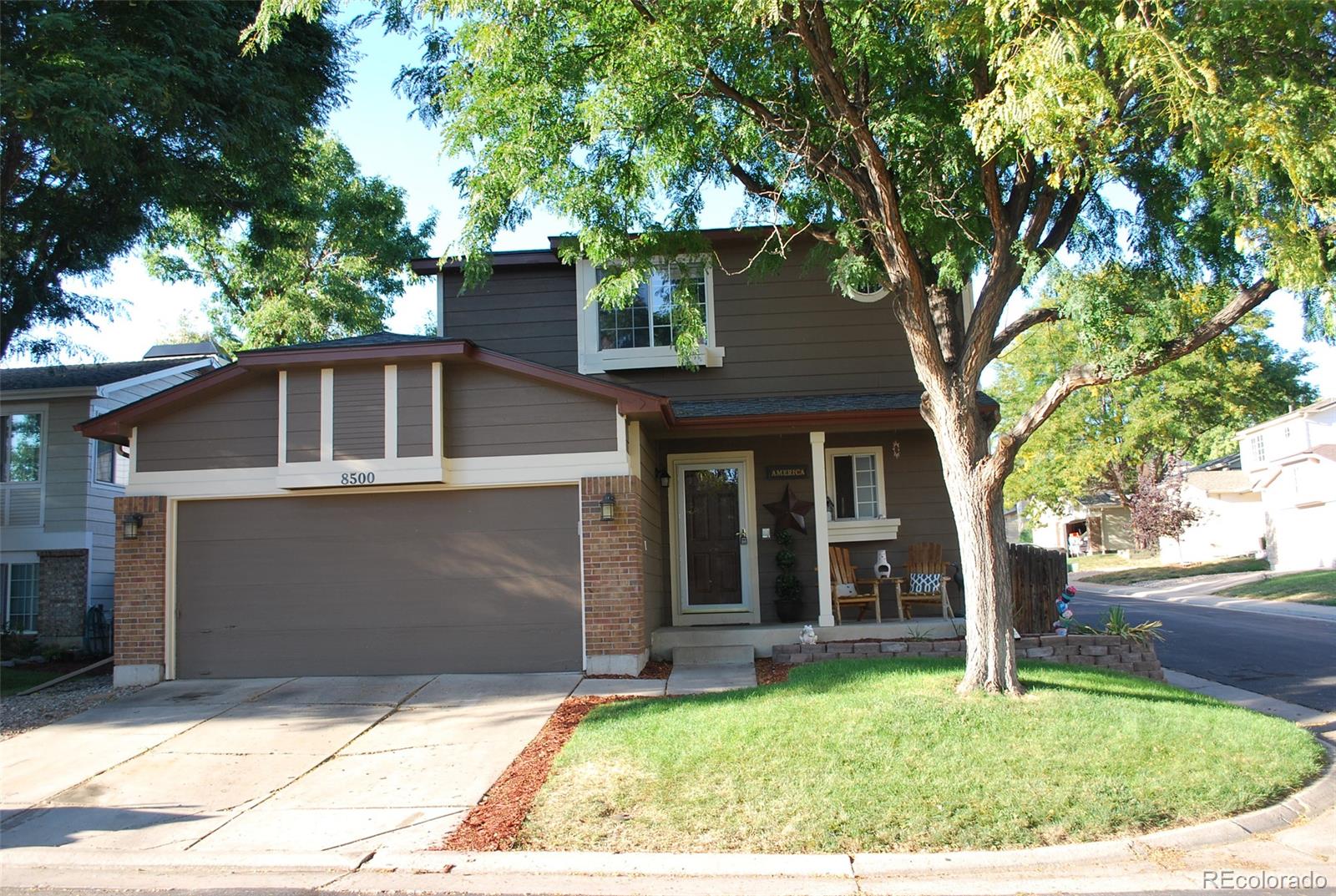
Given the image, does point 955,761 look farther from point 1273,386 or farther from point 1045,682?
point 1273,386

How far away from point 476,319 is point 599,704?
6963 millimetres

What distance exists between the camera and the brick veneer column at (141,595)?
1044 cm

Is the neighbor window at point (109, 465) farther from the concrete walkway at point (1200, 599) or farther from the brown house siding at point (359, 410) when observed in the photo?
the concrete walkway at point (1200, 599)

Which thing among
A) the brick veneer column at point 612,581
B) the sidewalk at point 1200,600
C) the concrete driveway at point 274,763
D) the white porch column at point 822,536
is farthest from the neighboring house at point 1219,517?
the concrete driveway at point 274,763

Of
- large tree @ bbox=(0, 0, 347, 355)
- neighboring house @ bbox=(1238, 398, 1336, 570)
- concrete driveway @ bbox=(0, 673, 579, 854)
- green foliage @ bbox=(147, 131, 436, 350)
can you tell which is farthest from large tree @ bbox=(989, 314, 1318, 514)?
concrete driveway @ bbox=(0, 673, 579, 854)

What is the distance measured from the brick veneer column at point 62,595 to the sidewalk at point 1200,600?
21.5 meters

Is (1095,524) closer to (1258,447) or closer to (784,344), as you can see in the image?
(1258,447)

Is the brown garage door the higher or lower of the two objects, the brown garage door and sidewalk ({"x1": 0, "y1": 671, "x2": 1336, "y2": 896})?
the higher

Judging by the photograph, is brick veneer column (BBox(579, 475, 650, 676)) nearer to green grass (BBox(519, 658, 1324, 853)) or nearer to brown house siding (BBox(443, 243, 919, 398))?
green grass (BBox(519, 658, 1324, 853))

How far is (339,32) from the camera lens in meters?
13.9

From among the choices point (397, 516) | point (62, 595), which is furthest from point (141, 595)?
point (62, 595)

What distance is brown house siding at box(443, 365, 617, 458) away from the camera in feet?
34.4

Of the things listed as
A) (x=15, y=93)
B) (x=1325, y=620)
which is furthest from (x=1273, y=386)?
(x=15, y=93)

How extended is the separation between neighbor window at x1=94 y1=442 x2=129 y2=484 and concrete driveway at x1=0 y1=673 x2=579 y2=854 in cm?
742
